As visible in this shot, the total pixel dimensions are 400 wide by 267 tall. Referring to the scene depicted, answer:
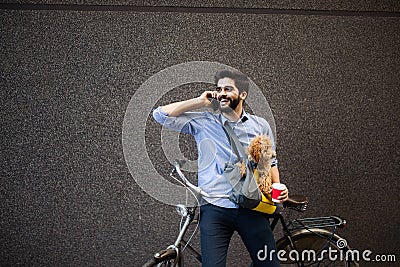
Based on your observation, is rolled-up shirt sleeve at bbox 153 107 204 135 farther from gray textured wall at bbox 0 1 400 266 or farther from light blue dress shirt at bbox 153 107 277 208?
gray textured wall at bbox 0 1 400 266

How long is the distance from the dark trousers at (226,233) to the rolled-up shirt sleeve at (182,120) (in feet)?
1.20

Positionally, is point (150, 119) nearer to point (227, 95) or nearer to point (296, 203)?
point (227, 95)

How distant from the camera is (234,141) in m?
2.20

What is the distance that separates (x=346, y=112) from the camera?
3.16 metres

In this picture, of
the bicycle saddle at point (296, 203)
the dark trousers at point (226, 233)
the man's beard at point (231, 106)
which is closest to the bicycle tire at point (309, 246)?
the bicycle saddle at point (296, 203)

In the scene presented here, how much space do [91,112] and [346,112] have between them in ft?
5.23

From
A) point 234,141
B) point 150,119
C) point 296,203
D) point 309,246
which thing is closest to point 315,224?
point 309,246

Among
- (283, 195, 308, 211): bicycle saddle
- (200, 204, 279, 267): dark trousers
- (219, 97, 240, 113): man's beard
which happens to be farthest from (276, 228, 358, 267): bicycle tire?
(219, 97, 240, 113): man's beard

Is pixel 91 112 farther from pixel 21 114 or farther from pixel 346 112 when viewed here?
pixel 346 112

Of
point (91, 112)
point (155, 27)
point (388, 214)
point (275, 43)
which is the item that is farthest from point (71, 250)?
point (388, 214)

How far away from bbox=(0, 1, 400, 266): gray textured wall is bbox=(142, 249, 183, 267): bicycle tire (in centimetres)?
73

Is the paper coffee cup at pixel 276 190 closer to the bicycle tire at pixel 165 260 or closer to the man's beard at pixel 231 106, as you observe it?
the man's beard at pixel 231 106

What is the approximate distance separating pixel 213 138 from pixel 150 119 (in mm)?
925

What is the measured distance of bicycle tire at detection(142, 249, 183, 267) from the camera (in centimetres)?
223
